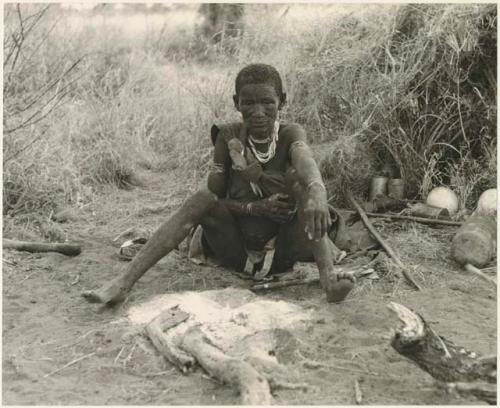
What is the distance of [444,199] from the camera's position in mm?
4691

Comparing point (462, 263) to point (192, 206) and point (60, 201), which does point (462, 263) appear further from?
point (60, 201)

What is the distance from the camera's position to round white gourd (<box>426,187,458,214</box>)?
4684 mm

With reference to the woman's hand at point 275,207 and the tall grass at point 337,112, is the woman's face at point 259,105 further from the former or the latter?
the tall grass at point 337,112

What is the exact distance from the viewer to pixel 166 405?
234cm

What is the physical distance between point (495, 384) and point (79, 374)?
1.62 m

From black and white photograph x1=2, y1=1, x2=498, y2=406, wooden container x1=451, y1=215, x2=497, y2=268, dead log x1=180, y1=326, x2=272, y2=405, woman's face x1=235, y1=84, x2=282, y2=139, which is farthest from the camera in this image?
wooden container x1=451, y1=215, x2=497, y2=268

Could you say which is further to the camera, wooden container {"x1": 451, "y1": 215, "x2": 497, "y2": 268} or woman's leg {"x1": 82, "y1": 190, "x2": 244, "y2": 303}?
wooden container {"x1": 451, "y1": 215, "x2": 497, "y2": 268}

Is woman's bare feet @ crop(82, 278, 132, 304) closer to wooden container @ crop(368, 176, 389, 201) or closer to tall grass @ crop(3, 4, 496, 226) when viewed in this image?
tall grass @ crop(3, 4, 496, 226)

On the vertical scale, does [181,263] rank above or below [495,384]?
below

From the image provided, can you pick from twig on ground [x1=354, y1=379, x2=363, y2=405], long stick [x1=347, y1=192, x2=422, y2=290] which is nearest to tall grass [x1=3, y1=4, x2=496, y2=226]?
long stick [x1=347, y1=192, x2=422, y2=290]

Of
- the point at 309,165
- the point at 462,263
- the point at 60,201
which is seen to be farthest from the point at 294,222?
the point at 60,201

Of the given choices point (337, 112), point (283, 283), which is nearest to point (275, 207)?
point (283, 283)

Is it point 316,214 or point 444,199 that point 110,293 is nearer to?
point 316,214

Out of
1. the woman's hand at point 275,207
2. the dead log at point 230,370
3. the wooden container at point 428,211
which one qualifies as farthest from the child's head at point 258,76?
the wooden container at point 428,211
